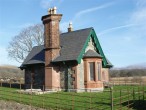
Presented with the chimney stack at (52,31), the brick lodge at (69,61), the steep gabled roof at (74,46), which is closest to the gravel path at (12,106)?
the brick lodge at (69,61)

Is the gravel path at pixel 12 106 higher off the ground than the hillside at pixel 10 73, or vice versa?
the hillside at pixel 10 73

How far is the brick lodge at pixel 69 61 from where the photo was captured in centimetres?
2689

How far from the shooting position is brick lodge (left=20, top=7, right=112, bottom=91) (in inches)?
1059

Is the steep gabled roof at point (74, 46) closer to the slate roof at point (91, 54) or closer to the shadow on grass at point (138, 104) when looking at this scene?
the slate roof at point (91, 54)

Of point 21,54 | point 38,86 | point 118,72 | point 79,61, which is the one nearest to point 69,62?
point 79,61

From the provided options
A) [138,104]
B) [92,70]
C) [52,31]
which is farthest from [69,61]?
[138,104]

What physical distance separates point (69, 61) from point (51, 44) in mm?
2807

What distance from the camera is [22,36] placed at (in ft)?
200

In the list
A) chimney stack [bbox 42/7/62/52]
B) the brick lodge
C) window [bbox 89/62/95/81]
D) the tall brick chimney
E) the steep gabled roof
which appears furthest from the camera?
chimney stack [bbox 42/7/62/52]

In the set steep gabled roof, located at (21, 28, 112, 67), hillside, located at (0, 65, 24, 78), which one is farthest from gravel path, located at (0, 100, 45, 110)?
hillside, located at (0, 65, 24, 78)

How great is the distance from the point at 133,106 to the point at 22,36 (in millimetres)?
45727

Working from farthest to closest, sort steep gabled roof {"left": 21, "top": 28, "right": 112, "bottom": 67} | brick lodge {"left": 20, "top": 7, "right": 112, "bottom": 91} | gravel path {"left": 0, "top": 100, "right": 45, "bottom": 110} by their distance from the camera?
steep gabled roof {"left": 21, "top": 28, "right": 112, "bottom": 67}
brick lodge {"left": 20, "top": 7, "right": 112, "bottom": 91}
gravel path {"left": 0, "top": 100, "right": 45, "bottom": 110}

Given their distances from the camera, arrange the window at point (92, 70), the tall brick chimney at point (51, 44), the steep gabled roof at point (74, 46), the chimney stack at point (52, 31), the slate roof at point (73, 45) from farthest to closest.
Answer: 1. the chimney stack at point (52, 31)
2. the tall brick chimney at point (51, 44)
3. the slate roof at point (73, 45)
4. the window at point (92, 70)
5. the steep gabled roof at point (74, 46)

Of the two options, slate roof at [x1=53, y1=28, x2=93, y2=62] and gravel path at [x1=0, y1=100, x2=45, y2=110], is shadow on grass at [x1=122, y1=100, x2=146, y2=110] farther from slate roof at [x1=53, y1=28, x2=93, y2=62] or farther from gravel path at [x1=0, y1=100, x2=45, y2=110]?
slate roof at [x1=53, y1=28, x2=93, y2=62]
